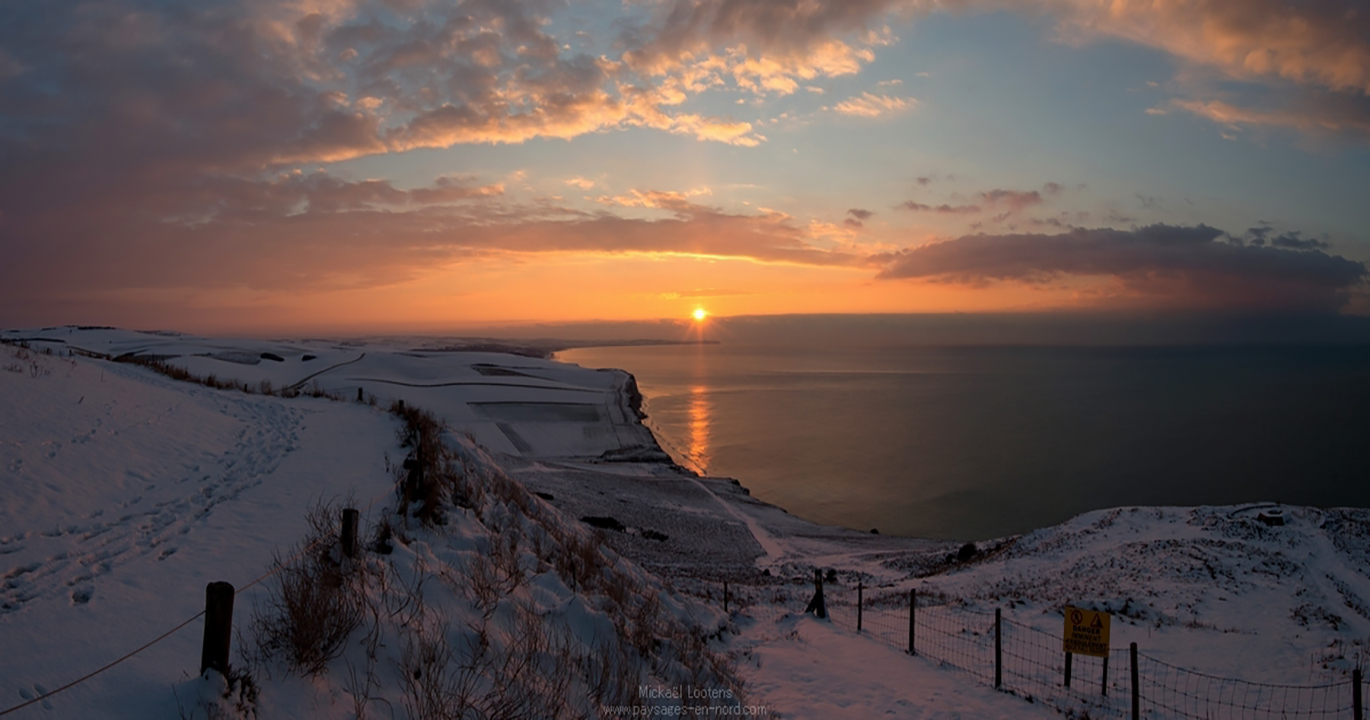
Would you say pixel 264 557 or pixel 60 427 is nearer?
pixel 264 557

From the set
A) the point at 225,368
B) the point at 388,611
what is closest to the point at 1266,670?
the point at 388,611

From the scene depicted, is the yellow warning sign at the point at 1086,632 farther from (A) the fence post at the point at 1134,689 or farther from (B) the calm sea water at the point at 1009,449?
(B) the calm sea water at the point at 1009,449

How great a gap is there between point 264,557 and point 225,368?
44.9m

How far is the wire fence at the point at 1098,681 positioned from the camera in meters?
8.11

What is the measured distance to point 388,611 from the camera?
512 centimetres

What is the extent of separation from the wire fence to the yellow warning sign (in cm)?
22

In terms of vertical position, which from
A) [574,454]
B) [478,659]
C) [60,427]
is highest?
[60,427]

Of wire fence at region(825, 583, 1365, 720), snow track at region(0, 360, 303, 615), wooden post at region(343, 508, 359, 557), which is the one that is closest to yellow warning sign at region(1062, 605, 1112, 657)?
wire fence at region(825, 583, 1365, 720)

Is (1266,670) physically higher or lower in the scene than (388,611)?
lower

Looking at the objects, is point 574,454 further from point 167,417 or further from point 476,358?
point 476,358

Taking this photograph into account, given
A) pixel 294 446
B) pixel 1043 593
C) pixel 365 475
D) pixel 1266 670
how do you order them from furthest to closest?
pixel 1043 593, pixel 294 446, pixel 365 475, pixel 1266 670

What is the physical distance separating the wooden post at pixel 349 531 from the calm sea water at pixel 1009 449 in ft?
111

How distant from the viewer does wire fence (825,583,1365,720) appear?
8.11 metres

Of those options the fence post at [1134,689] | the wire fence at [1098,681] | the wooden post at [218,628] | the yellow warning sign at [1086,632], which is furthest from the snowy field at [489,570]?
the yellow warning sign at [1086,632]
